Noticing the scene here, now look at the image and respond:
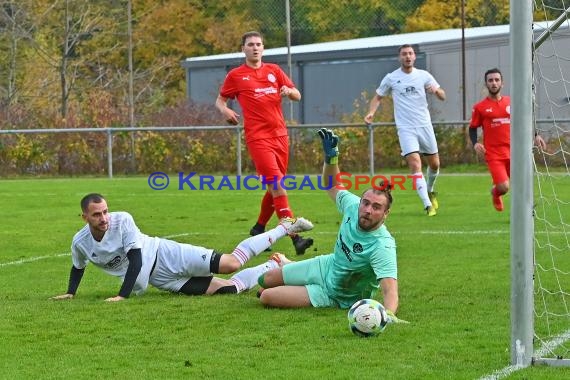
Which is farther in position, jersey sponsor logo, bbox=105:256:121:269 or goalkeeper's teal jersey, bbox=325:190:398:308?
jersey sponsor logo, bbox=105:256:121:269

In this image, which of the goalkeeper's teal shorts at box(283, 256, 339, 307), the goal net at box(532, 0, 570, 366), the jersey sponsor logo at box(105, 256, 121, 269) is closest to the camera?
the goal net at box(532, 0, 570, 366)

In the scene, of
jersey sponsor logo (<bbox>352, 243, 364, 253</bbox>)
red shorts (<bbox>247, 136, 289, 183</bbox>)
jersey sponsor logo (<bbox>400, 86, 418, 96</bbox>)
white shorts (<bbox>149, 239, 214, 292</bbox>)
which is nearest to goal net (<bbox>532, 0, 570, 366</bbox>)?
jersey sponsor logo (<bbox>352, 243, 364, 253</bbox>)

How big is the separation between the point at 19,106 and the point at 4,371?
24.1 m

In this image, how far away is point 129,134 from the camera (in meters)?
27.5

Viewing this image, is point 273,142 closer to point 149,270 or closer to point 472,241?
point 472,241

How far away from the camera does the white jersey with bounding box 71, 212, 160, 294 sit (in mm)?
9102

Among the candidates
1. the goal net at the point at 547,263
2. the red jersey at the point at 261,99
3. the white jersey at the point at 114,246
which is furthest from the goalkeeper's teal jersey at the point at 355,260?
the red jersey at the point at 261,99

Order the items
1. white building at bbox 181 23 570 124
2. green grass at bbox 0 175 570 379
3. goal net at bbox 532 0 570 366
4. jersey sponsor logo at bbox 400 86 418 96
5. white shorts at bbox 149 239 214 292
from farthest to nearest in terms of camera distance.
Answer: white building at bbox 181 23 570 124 → jersey sponsor logo at bbox 400 86 418 96 → white shorts at bbox 149 239 214 292 → goal net at bbox 532 0 570 366 → green grass at bbox 0 175 570 379

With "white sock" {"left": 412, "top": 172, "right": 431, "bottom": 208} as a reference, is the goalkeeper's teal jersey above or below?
below

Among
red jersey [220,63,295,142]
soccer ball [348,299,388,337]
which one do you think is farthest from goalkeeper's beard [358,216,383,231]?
red jersey [220,63,295,142]

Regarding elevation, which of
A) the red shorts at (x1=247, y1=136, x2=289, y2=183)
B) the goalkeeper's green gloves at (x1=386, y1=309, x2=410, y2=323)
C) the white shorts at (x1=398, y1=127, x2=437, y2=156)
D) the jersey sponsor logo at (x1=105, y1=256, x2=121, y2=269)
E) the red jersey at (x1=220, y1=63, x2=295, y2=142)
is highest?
the red jersey at (x1=220, y1=63, x2=295, y2=142)

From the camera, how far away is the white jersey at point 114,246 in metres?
9.10

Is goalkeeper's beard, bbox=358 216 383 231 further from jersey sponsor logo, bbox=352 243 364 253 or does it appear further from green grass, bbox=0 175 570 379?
green grass, bbox=0 175 570 379

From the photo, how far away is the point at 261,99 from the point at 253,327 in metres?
5.58
